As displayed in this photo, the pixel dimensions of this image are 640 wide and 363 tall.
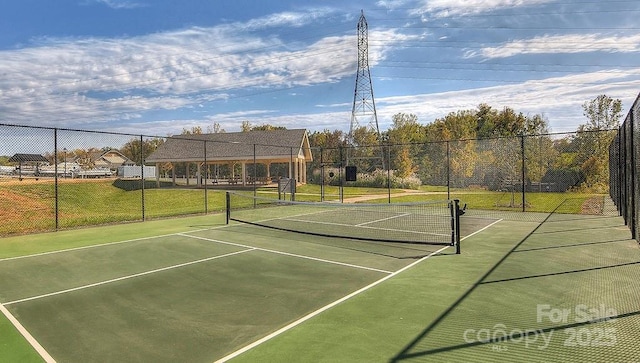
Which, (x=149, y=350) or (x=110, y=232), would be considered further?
(x=110, y=232)

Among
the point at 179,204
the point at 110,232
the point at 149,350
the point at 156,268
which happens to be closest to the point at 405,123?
the point at 179,204

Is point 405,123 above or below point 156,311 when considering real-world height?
above

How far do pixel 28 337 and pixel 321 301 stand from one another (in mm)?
3594

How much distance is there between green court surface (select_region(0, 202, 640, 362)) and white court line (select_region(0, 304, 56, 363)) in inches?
1.1

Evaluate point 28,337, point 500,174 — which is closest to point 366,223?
point 28,337

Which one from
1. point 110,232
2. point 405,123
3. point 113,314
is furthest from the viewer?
point 405,123

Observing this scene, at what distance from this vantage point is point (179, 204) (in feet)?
81.1

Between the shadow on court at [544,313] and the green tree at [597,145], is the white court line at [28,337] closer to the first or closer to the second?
the shadow on court at [544,313]

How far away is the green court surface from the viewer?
4152 millimetres

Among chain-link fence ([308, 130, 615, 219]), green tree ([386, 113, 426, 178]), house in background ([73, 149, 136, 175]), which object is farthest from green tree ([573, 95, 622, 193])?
house in background ([73, 149, 136, 175])

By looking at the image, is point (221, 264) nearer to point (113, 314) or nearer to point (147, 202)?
point (113, 314)

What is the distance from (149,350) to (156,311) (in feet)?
4.17

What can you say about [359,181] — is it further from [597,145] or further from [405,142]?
[597,145]

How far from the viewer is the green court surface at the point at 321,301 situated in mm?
4152
